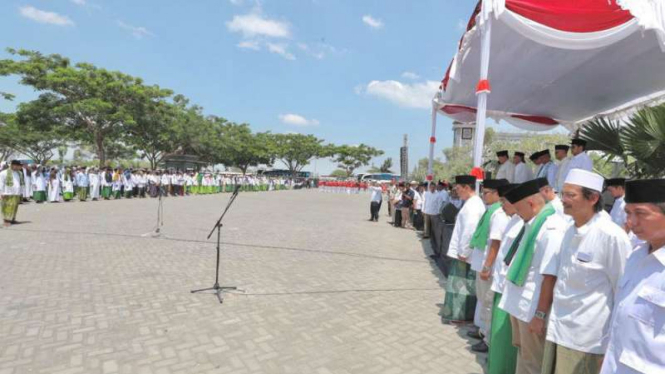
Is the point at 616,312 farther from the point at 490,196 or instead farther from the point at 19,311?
the point at 19,311

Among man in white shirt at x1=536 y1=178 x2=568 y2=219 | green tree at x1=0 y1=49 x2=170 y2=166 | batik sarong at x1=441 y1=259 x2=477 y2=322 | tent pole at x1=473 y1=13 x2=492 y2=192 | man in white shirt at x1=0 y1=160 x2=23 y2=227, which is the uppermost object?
green tree at x1=0 y1=49 x2=170 y2=166

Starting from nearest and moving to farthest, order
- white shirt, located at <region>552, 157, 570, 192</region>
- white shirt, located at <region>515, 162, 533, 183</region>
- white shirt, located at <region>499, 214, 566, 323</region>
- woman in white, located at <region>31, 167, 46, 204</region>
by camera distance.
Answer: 1. white shirt, located at <region>499, 214, 566, 323</region>
2. white shirt, located at <region>552, 157, 570, 192</region>
3. white shirt, located at <region>515, 162, 533, 183</region>
4. woman in white, located at <region>31, 167, 46, 204</region>

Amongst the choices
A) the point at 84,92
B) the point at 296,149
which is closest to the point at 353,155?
the point at 296,149

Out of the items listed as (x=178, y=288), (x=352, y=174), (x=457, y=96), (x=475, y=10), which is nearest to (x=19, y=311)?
(x=178, y=288)

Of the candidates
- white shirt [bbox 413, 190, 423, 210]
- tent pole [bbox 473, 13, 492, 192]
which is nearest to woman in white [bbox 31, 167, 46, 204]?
white shirt [bbox 413, 190, 423, 210]

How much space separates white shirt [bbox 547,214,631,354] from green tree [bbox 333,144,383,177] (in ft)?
198

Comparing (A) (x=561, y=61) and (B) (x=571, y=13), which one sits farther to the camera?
(A) (x=561, y=61)

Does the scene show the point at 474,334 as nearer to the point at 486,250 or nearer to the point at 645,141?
the point at 486,250

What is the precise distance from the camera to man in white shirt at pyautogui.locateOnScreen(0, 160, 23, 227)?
10.1 m

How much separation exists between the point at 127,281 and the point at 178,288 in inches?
34.4

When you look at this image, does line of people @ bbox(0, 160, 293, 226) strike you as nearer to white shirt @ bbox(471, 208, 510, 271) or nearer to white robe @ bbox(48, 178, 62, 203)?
white robe @ bbox(48, 178, 62, 203)

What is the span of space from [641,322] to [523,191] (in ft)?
4.68

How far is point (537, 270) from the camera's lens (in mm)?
2697

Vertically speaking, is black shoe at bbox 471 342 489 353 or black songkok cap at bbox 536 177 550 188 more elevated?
black songkok cap at bbox 536 177 550 188
